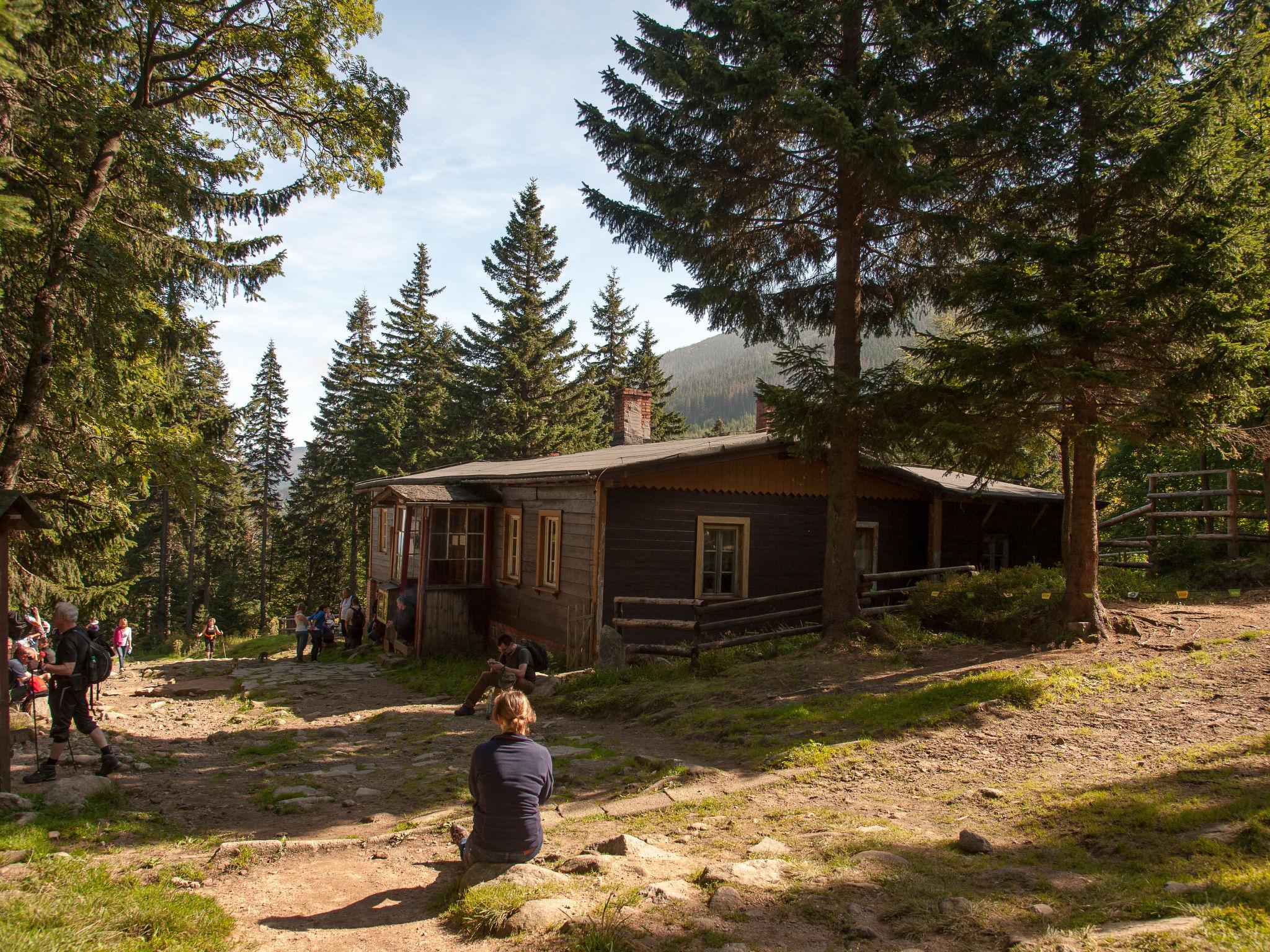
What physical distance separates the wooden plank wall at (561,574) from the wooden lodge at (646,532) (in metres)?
0.04

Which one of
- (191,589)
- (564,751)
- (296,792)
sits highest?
(564,751)

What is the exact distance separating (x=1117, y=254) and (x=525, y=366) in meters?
31.1

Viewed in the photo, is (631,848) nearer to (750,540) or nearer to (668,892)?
(668,892)

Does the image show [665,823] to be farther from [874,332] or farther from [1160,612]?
[874,332]

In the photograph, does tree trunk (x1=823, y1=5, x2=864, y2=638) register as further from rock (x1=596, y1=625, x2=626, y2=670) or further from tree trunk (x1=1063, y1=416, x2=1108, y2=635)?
rock (x1=596, y1=625, x2=626, y2=670)

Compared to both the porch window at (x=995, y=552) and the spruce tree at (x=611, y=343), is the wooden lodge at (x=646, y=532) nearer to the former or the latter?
the porch window at (x=995, y=552)

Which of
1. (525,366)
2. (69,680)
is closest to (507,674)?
(69,680)

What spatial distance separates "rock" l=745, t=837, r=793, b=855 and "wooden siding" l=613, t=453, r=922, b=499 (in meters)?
9.16

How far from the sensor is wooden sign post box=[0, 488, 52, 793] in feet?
23.2

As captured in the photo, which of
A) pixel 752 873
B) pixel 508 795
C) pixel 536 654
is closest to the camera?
pixel 752 873

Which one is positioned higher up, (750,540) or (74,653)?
(750,540)

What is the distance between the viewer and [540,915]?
444cm

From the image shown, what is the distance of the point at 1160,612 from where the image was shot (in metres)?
12.0

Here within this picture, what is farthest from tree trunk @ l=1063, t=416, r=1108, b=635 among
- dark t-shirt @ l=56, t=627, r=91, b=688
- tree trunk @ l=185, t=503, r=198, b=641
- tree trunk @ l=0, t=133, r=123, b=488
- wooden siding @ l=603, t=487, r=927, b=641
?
tree trunk @ l=185, t=503, r=198, b=641
